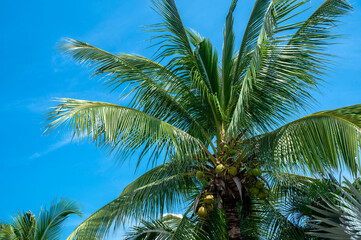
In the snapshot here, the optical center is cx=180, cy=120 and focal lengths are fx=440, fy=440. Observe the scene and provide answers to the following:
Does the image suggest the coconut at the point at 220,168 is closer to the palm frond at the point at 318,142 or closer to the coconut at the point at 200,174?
the coconut at the point at 200,174

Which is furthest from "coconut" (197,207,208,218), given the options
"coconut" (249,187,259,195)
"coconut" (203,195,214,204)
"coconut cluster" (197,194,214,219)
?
"coconut" (249,187,259,195)

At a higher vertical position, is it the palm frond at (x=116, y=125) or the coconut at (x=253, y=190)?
the palm frond at (x=116, y=125)

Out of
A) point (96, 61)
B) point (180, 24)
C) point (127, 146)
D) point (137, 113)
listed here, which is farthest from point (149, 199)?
point (180, 24)

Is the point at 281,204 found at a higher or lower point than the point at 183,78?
lower

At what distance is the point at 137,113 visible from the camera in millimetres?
7273

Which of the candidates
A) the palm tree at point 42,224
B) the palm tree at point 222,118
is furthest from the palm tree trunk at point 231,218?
the palm tree at point 42,224

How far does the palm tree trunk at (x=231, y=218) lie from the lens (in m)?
7.58

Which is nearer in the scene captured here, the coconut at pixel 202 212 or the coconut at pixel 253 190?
the coconut at pixel 202 212

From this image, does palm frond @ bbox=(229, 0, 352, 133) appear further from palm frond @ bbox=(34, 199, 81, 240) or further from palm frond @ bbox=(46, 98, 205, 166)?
palm frond @ bbox=(34, 199, 81, 240)

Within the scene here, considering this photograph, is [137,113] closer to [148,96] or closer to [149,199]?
[148,96]

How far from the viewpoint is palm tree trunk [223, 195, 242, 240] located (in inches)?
298

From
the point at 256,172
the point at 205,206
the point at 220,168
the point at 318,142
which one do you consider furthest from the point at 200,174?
the point at 318,142

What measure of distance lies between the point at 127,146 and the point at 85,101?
1.22 m

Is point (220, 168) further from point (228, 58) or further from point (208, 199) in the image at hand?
point (228, 58)
